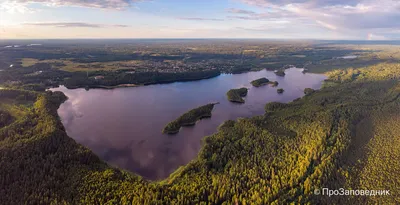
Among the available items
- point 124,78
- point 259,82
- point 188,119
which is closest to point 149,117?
point 188,119

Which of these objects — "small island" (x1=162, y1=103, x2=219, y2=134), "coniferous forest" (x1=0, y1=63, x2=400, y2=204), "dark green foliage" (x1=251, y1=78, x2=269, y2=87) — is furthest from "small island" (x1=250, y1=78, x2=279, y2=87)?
"coniferous forest" (x1=0, y1=63, x2=400, y2=204)

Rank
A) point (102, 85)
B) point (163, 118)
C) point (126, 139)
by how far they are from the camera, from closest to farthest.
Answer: point (126, 139), point (163, 118), point (102, 85)

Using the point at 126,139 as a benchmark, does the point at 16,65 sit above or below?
above

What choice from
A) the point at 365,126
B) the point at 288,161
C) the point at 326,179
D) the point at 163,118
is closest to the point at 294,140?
the point at 288,161

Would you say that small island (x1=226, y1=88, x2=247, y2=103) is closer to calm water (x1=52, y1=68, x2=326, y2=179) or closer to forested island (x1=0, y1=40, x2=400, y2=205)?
calm water (x1=52, y1=68, x2=326, y2=179)

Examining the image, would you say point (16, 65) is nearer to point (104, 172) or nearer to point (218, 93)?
point (218, 93)
